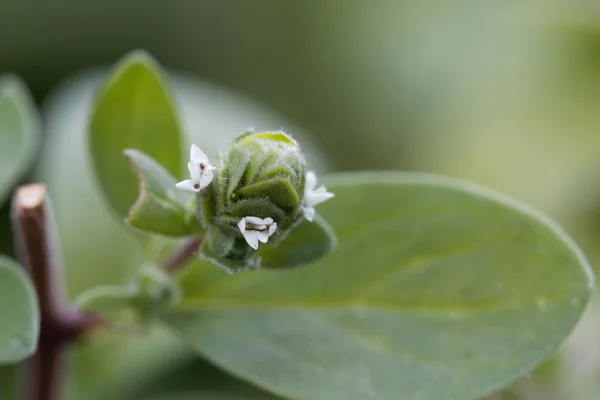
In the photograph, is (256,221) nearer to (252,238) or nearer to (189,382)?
(252,238)

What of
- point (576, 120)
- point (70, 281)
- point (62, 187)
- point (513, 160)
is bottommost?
point (70, 281)

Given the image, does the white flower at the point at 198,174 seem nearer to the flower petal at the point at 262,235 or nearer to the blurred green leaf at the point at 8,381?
Result: the flower petal at the point at 262,235

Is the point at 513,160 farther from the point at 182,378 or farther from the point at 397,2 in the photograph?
the point at 182,378

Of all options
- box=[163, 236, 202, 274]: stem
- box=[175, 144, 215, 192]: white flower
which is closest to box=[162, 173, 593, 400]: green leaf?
box=[163, 236, 202, 274]: stem

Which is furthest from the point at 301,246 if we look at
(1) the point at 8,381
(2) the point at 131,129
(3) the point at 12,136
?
(1) the point at 8,381

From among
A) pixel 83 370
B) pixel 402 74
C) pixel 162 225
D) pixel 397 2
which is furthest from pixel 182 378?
pixel 397 2

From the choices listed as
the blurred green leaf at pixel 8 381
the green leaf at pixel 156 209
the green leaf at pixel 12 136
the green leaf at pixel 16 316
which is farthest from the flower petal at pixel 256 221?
the blurred green leaf at pixel 8 381
